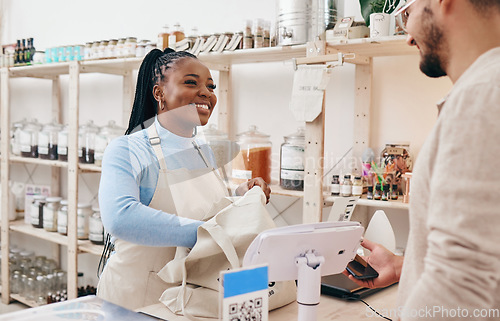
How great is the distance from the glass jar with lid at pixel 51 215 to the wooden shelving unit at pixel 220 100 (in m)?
0.05

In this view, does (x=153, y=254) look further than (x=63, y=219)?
No

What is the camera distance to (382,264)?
1.18m

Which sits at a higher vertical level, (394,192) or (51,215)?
(394,192)

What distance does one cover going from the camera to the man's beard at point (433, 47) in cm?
79

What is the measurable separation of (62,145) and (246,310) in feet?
8.50

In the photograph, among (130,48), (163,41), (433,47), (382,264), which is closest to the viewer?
(433,47)

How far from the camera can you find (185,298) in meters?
1.21

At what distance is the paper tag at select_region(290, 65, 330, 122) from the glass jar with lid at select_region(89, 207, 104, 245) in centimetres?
154

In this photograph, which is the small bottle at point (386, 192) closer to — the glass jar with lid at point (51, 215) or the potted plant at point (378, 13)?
the potted plant at point (378, 13)

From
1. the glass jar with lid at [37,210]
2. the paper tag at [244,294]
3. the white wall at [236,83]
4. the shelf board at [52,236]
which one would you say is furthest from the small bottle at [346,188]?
the glass jar with lid at [37,210]

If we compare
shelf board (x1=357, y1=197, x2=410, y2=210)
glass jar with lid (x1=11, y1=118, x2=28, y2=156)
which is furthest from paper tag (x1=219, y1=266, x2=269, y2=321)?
glass jar with lid (x1=11, y1=118, x2=28, y2=156)

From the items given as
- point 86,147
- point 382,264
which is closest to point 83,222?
point 86,147

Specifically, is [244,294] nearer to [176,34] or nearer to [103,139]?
[176,34]

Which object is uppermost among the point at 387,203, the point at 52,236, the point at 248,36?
the point at 248,36
